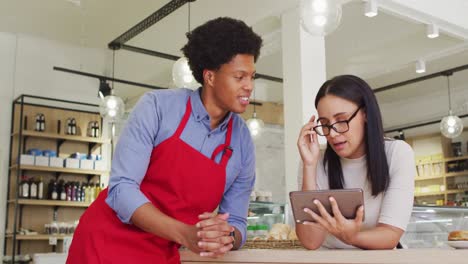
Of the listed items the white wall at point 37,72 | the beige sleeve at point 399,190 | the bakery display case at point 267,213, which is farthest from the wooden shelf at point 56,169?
the beige sleeve at point 399,190

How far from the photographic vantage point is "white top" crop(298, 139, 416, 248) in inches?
68.8

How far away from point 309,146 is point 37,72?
270 inches

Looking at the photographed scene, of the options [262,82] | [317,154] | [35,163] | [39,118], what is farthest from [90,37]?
[317,154]

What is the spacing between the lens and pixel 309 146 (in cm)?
204

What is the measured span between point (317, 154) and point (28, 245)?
6.64 meters

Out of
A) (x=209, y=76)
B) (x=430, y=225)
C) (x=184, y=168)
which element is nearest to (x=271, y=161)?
(x=430, y=225)

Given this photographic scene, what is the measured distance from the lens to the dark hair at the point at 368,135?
1834 mm

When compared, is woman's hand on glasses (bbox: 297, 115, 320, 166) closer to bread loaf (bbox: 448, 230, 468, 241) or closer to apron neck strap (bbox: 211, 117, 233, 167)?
apron neck strap (bbox: 211, 117, 233, 167)

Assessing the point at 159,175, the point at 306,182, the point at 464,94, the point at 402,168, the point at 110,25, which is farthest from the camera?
the point at 464,94

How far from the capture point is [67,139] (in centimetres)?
812

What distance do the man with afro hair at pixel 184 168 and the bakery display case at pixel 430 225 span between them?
2.19m

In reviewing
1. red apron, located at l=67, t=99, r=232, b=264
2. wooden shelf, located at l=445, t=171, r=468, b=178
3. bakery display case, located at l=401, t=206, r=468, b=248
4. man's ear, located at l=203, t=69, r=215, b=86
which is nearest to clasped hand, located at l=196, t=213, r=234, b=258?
red apron, located at l=67, t=99, r=232, b=264

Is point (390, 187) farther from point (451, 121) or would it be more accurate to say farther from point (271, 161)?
point (271, 161)

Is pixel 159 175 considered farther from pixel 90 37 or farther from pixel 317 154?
pixel 90 37
